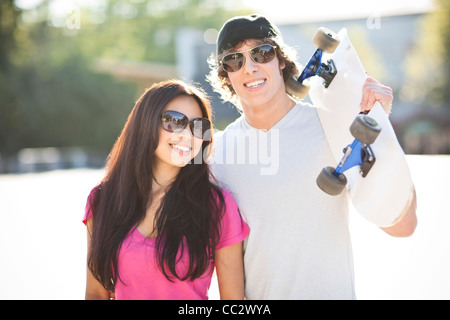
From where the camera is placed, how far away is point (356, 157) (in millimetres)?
2184

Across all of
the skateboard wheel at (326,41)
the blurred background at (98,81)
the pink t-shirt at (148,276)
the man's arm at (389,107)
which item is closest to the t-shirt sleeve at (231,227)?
the pink t-shirt at (148,276)

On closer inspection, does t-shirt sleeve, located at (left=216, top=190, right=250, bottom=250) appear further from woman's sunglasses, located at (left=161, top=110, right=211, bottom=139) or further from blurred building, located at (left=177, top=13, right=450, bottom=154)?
blurred building, located at (left=177, top=13, right=450, bottom=154)

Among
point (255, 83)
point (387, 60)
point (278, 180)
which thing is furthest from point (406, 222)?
point (387, 60)

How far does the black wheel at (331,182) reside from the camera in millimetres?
2080

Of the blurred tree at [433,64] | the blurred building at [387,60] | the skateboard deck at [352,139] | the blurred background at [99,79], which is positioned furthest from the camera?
the blurred tree at [433,64]

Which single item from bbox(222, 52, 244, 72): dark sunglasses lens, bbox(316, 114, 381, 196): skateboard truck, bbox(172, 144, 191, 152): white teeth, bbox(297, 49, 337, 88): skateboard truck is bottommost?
→ bbox(316, 114, 381, 196): skateboard truck

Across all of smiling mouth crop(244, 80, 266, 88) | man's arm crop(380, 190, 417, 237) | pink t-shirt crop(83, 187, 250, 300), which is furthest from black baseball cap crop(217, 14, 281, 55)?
man's arm crop(380, 190, 417, 237)

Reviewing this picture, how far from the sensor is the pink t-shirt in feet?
8.05

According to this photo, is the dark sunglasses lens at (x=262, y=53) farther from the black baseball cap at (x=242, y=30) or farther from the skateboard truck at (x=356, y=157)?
the skateboard truck at (x=356, y=157)

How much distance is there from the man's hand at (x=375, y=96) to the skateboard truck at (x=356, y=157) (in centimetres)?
25

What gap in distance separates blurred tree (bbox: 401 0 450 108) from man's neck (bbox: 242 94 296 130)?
2568 cm

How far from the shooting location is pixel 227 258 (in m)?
2.58
